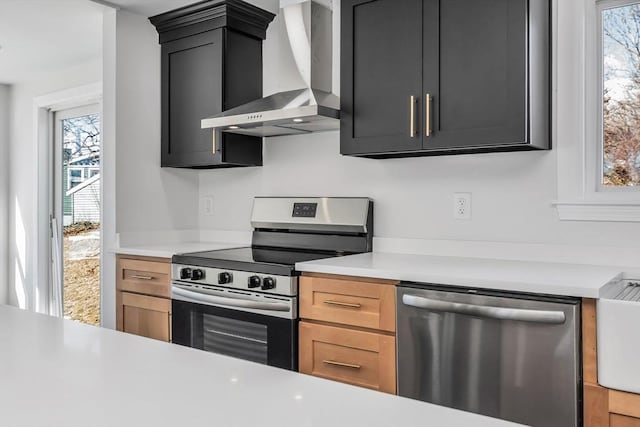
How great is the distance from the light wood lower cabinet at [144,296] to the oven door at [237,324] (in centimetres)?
12

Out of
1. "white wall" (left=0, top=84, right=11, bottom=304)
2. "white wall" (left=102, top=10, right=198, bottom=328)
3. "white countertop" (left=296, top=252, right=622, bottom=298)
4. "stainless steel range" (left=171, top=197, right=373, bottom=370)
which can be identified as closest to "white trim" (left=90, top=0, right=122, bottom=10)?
"white wall" (left=102, top=10, right=198, bottom=328)

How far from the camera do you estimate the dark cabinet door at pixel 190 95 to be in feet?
10.4

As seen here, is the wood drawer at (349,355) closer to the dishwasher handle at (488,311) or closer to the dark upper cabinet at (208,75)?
the dishwasher handle at (488,311)

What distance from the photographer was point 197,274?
2.70 metres

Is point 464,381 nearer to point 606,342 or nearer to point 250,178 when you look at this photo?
point 606,342

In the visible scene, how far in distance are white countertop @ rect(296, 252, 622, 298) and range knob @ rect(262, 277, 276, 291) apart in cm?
13

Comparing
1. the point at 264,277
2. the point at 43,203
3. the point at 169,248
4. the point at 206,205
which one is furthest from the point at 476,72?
the point at 43,203

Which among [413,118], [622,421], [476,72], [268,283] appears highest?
[476,72]

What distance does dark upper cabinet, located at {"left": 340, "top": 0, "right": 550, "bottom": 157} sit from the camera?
2146mm

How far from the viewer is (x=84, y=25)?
11.2ft

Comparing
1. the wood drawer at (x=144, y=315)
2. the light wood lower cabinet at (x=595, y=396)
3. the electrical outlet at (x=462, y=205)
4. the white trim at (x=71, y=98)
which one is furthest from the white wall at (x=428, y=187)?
the white trim at (x=71, y=98)

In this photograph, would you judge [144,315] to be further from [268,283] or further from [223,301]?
[268,283]

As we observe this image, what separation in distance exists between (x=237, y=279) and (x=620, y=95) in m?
1.81

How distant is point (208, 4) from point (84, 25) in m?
0.89
